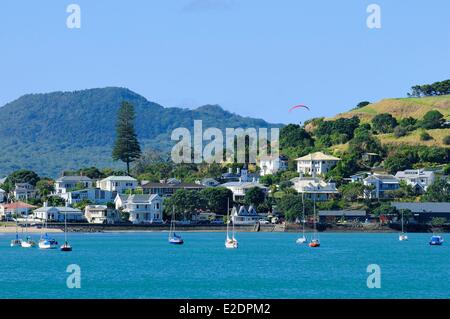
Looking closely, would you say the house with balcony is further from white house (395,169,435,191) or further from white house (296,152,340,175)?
white house (395,169,435,191)

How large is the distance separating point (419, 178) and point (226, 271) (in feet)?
243

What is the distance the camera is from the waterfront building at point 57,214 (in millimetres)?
108312

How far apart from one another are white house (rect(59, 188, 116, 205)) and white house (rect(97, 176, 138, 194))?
1614mm

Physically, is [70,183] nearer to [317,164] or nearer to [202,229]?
[317,164]

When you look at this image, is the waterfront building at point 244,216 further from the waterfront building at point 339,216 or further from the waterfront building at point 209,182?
the waterfront building at point 209,182

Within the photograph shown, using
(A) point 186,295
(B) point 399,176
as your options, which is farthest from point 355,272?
(B) point 399,176

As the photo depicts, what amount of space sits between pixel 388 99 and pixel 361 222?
220 feet

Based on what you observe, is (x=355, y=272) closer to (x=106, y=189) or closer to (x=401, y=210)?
(x=401, y=210)

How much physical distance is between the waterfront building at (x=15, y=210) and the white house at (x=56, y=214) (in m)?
3.52

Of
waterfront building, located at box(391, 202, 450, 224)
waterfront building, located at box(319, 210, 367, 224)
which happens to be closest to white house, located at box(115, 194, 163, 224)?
waterfront building, located at box(319, 210, 367, 224)

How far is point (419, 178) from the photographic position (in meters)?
123

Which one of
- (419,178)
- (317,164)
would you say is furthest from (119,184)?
(419,178)
